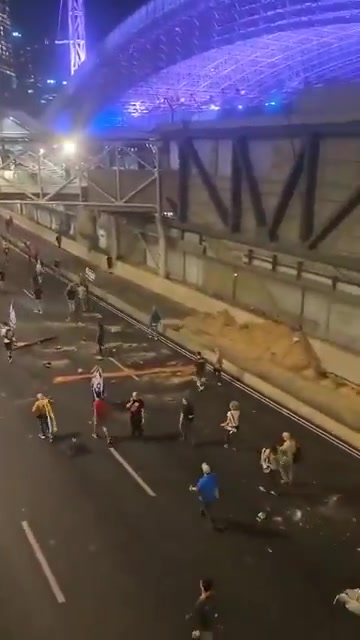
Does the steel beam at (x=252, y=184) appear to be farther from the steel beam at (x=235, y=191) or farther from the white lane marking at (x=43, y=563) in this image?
the white lane marking at (x=43, y=563)

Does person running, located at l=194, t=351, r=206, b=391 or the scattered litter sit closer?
the scattered litter

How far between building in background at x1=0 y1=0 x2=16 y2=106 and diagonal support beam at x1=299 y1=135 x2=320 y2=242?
65.8m

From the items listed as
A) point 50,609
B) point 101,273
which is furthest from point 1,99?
point 50,609

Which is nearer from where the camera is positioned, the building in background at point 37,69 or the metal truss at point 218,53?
the metal truss at point 218,53

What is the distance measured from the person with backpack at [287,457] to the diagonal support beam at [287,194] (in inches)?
494

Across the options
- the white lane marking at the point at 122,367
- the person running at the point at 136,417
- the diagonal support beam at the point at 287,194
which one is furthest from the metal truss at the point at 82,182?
the person running at the point at 136,417

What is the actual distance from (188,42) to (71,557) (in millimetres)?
31080

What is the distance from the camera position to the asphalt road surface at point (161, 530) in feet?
39.7

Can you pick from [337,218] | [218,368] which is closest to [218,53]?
[337,218]

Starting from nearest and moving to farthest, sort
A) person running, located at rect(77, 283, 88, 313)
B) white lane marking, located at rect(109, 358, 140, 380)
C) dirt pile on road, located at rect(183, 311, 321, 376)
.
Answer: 1. white lane marking, located at rect(109, 358, 140, 380)
2. dirt pile on road, located at rect(183, 311, 321, 376)
3. person running, located at rect(77, 283, 88, 313)

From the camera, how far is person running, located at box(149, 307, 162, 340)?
→ 98.2ft

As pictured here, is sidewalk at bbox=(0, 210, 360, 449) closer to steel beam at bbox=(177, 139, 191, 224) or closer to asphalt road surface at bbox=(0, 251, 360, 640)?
asphalt road surface at bbox=(0, 251, 360, 640)

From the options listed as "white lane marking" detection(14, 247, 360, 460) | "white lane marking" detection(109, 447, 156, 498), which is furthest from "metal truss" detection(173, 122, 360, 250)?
"white lane marking" detection(109, 447, 156, 498)

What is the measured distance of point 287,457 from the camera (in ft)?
53.8
